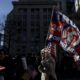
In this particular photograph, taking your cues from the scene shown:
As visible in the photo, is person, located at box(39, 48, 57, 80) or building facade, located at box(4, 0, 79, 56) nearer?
person, located at box(39, 48, 57, 80)

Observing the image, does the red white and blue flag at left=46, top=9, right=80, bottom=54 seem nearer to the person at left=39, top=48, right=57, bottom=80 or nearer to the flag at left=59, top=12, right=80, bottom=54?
the flag at left=59, top=12, right=80, bottom=54

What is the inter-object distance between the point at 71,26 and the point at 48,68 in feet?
3.75

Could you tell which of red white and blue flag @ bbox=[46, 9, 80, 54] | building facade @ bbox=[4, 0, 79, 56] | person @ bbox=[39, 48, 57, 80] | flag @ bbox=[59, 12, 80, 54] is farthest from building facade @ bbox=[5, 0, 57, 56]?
flag @ bbox=[59, 12, 80, 54]

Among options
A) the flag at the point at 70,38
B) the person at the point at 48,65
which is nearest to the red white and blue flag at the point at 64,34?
the flag at the point at 70,38

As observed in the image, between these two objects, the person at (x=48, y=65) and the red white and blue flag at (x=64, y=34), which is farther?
the person at (x=48, y=65)

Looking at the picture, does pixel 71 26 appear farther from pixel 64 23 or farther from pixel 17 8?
pixel 17 8

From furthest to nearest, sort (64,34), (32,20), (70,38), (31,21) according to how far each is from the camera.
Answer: (32,20) → (31,21) → (64,34) → (70,38)

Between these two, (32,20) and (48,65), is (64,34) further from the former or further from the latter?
(32,20)

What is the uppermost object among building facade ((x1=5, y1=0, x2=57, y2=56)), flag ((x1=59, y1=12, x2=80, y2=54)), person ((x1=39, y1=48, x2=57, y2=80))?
building facade ((x1=5, y1=0, x2=57, y2=56))

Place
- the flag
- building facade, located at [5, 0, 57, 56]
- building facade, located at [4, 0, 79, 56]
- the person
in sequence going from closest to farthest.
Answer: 1. the flag
2. the person
3. building facade, located at [5, 0, 57, 56]
4. building facade, located at [4, 0, 79, 56]

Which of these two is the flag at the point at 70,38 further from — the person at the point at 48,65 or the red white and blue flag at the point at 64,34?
the person at the point at 48,65

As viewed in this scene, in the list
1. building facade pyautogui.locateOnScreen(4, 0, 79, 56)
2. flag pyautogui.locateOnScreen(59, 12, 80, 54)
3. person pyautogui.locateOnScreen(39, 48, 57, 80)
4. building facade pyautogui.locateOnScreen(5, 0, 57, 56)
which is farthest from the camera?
building facade pyautogui.locateOnScreen(4, 0, 79, 56)

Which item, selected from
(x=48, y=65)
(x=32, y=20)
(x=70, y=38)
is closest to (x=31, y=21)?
(x=32, y=20)

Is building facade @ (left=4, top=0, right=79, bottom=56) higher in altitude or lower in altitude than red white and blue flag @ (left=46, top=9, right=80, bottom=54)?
higher
